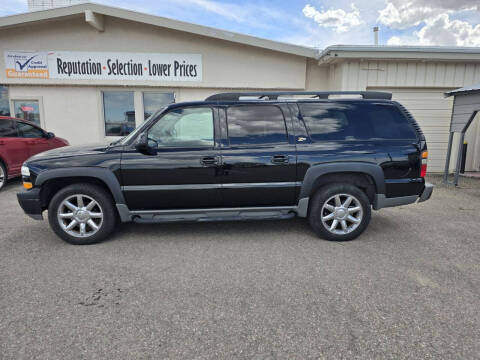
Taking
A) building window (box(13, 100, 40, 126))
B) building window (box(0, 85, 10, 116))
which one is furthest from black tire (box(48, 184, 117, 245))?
building window (box(0, 85, 10, 116))

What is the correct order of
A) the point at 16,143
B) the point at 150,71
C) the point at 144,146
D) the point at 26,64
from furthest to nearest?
the point at 150,71, the point at 26,64, the point at 16,143, the point at 144,146

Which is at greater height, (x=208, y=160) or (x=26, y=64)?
(x=26, y=64)

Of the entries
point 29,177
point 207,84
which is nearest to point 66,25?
point 207,84

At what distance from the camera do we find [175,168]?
373cm

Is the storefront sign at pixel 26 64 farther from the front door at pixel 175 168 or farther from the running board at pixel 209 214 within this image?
the running board at pixel 209 214

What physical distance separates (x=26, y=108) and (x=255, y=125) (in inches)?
347

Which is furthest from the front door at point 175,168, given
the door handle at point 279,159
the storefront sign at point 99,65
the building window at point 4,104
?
the building window at point 4,104

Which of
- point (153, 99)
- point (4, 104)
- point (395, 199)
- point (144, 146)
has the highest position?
point (153, 99)

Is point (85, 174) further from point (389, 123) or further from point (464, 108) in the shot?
point (464, 108)

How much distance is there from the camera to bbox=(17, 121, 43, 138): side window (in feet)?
23.9

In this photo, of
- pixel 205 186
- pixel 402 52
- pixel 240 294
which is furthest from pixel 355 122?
pixel 402 52

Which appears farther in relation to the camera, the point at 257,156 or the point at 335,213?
the point at 335,213

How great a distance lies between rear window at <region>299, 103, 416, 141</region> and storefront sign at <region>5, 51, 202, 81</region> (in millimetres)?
6259

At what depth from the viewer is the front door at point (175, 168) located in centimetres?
372
